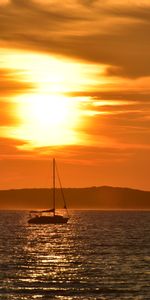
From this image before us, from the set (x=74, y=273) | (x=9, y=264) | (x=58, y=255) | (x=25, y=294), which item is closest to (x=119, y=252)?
(x=58, y=255)

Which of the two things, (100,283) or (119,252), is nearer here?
(100,283)

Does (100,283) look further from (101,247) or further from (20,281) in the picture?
(101,247)

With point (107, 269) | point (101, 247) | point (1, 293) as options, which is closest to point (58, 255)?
point (101, 247)

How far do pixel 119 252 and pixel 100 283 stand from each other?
44.9 metres

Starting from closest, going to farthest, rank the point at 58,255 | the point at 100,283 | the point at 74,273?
1. the point at 100,283
2. the point at 74,273
3. the point at 58,255

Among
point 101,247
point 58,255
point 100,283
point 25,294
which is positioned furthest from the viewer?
point 101,247

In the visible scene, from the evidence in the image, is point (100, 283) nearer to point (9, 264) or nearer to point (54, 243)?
point (9, 264)

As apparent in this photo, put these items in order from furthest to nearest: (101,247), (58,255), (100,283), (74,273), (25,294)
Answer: (101,247) → (58,255) → (74,273) → (100,283) → (25,294)

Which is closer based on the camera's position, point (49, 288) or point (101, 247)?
point (49, 288)

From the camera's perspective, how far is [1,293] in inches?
3189

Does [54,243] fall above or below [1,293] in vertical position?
above

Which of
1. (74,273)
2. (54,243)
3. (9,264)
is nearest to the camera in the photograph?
(74,273)

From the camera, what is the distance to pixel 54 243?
169 meters

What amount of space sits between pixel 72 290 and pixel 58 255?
47303 mm
